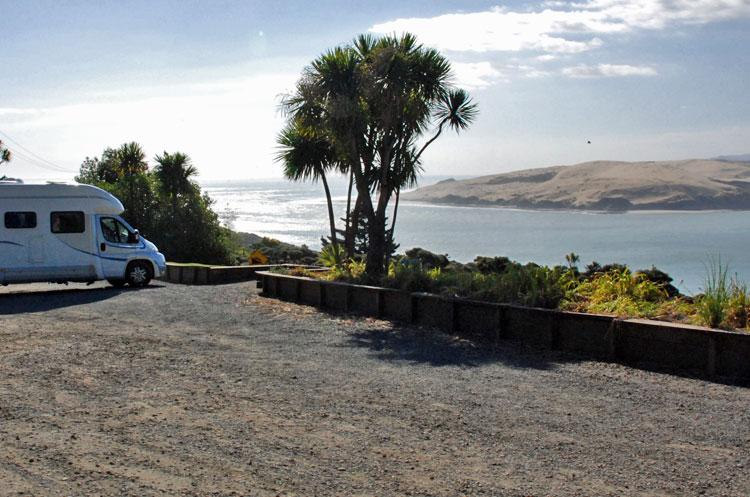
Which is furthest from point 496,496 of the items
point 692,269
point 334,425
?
point 692,269

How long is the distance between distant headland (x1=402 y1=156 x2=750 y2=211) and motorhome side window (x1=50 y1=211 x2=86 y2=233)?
109m

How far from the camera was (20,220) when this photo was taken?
58.2ft

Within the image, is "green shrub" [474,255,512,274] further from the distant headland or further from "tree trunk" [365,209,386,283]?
the distant headland

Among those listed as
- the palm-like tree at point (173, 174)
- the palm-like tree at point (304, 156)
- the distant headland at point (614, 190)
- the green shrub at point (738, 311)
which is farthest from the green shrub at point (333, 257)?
the distant headland at point (614, 190)

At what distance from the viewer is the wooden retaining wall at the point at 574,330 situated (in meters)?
8.91

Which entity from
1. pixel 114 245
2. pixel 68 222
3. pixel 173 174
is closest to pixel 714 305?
pixel 114 245

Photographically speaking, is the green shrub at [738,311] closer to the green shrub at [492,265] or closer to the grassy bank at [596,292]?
the grassy bank at [596,292]

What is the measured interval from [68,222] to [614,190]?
121436 millimetres

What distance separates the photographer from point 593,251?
202 ft

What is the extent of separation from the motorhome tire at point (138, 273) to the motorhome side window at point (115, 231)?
619 mm

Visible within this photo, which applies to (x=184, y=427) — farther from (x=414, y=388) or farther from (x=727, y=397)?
(x=727, y=397)

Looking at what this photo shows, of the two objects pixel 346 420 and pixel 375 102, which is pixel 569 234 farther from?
pixel 346 420

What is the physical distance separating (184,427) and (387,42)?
11936mm

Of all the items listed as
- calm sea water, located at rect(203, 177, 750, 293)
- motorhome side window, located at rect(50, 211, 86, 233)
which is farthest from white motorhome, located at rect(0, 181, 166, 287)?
calm sea water, located at rect(203, 177, 750, 293)
